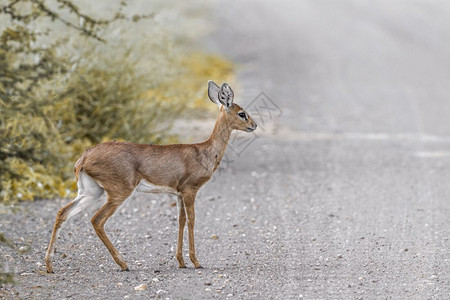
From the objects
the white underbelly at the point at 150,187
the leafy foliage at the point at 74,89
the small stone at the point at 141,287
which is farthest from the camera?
the leafy foliage at the point at 74,89

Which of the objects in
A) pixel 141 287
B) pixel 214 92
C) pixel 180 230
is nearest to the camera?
pixel 141 287

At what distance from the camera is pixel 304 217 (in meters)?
10.1

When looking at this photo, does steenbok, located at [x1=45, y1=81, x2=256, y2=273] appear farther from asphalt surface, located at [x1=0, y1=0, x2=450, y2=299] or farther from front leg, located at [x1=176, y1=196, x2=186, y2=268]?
asphalt surface, located at [x1=0, y1=0, x2=450, y2=299]

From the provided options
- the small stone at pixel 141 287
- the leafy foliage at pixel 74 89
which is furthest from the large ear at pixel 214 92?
the leafy foliage at pixel 74 89

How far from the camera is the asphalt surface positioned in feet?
23.6

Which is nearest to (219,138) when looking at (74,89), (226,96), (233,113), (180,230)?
(233,113)

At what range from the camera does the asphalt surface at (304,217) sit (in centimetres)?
719

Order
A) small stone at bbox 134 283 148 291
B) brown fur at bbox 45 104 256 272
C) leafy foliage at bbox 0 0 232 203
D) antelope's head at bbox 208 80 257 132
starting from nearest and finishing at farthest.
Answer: small stone at bbox 134 283 148 291 → brown fur at bbox 45 104 256 272 → antelope's head at bbox 208 80 257 132 → leafy foliage at bbox 0 0 232 203

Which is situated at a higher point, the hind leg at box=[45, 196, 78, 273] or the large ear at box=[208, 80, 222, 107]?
the large ear at box=[208, 80, 222, 107]

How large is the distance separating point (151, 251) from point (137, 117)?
476 cm

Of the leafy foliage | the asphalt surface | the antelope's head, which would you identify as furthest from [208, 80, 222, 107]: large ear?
the leafy foliage

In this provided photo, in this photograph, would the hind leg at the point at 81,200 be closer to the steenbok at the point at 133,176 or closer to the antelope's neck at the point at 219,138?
the steenbok at the point at 133,176

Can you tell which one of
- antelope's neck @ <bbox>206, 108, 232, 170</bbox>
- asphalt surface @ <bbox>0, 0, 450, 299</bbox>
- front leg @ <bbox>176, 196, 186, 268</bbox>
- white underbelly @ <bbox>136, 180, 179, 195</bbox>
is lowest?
asphalt surface @ <bbox>0, 0, 450, 299</bbox>

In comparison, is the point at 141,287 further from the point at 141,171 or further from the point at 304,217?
the point at 304,217
